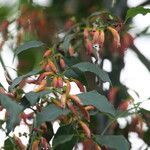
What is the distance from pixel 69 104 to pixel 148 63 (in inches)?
30.8

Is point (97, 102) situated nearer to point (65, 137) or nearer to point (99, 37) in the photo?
point (65, 137)

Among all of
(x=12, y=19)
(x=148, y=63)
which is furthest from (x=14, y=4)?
(x=148, y=63)

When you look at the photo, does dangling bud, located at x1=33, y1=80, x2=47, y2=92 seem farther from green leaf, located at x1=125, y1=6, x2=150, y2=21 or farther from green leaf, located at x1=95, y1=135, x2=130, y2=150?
green leaf, located at x1=125, y1=6, x2=150, y2=21

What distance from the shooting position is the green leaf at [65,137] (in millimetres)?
969

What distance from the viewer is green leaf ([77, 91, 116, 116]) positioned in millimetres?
919

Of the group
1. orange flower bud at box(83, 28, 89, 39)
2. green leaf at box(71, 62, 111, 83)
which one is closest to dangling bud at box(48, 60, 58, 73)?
green leaf at box(71, 62, 111, 83)

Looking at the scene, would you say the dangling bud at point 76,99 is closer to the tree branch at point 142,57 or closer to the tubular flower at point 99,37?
the tubular flower at point 99,37

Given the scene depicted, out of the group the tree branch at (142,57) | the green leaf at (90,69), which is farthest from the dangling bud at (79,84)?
the tree branch at (142,57)

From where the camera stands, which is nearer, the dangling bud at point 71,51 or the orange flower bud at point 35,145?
the orange flower bud at point 35,145

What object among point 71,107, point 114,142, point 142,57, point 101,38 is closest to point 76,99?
point 71,107

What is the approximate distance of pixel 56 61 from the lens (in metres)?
1.14

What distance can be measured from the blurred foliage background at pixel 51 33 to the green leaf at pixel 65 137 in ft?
0.77

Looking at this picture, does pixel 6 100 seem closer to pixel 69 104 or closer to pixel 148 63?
pixel 69 104

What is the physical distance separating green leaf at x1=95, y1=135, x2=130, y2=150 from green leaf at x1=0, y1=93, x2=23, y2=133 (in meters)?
0.19
